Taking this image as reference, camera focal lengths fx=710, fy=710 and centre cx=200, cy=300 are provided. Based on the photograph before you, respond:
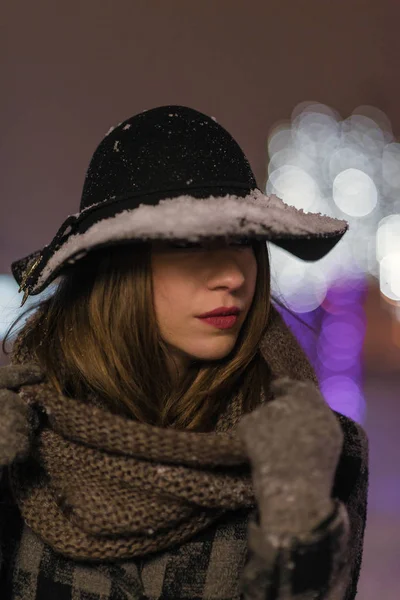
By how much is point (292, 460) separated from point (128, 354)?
355 mm

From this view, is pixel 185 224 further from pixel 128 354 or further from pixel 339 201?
pixel 339 201

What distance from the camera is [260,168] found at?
414cm

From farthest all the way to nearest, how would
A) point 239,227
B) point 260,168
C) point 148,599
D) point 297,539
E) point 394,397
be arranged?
point 260,168, point 394,397, point 148,599, point 239,227, point 297,539

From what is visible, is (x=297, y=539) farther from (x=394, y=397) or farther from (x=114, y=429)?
(x=394, y=397)

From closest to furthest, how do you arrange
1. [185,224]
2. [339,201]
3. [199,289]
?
[185,224] < [199,289] < [339,201]

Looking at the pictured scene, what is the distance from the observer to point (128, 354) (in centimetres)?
94

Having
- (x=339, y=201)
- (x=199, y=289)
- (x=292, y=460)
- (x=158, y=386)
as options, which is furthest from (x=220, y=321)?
(x=339, y=201)

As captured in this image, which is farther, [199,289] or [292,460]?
[199,289]

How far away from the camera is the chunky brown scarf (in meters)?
0.80

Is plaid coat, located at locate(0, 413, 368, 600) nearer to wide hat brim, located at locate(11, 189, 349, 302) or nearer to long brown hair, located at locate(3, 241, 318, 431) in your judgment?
long brown hair, located at locate(3, 241, 318, 431)

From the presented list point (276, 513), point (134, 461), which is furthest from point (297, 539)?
point (134, 461)

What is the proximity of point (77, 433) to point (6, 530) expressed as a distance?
0.23 metres

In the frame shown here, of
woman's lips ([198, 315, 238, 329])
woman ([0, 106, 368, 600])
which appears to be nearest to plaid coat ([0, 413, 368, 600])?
woman ([0, 106, 368, 600])

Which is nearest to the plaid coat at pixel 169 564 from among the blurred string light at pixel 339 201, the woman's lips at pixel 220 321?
the woman's lips at pixel 220 321
